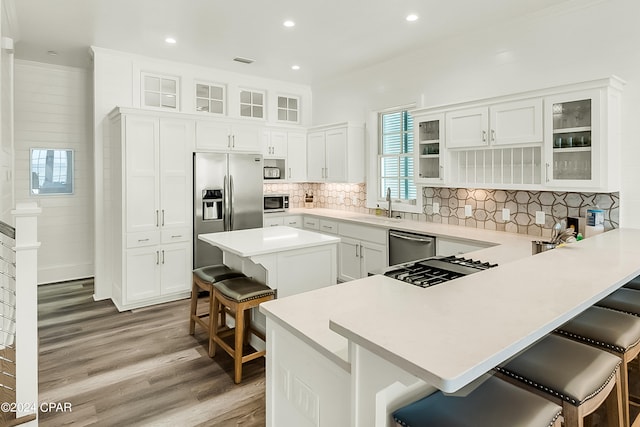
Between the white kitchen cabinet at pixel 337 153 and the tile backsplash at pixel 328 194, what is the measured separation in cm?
30

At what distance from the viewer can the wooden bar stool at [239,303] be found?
2.81 meters

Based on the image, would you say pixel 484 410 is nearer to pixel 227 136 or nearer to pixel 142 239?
pixel 142 239

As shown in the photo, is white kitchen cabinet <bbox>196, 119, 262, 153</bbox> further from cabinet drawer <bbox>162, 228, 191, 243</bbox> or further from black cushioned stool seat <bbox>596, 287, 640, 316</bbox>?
black cushioned stool seat <bbox>596, 287, 640, 316</bbox>

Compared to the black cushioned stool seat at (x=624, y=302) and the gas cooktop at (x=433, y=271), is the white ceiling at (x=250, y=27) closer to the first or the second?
the gas cooktop at (x=433, y=271)

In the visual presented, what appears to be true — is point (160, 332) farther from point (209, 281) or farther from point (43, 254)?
point (43, 254)

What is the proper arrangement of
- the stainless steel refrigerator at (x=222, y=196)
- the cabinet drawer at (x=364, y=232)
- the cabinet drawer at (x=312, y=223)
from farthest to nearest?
the cabinet drawer at (x=312, y=223), the stainless steel refrigerator at (x=222, y=196), the cabinet drawer at (x=364, y=232)

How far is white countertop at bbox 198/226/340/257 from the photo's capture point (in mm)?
3029

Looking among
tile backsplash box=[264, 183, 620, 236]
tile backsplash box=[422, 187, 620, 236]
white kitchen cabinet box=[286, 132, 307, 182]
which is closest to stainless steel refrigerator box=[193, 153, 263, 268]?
white kitchen cabinet box=[286, 132, 307, 182]

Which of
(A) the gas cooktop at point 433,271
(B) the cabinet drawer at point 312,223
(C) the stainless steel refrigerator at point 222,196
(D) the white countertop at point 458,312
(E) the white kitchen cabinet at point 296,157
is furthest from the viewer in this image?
(E) the white kitchen cabinet at point 296,157

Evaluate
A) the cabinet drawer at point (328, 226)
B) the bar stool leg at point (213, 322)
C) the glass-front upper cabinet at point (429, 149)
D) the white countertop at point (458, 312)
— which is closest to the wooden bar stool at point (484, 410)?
the white countertop at point (458, 312)

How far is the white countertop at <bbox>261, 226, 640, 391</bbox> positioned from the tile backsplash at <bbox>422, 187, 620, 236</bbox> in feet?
4.41

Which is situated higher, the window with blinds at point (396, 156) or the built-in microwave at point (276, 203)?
the window with blinds at point (396, 156)

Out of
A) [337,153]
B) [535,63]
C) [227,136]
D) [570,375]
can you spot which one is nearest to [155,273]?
[227,136]

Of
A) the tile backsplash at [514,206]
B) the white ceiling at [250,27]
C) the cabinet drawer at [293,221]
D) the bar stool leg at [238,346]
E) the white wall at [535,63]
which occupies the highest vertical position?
the white ceiling at [250,27]
